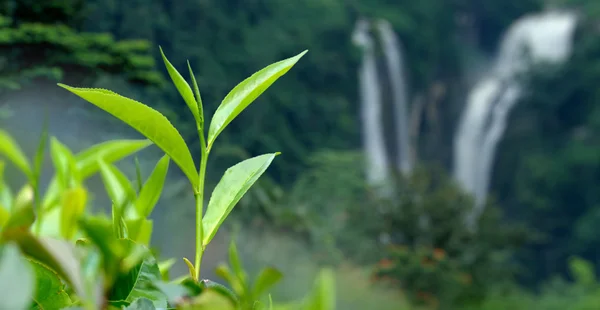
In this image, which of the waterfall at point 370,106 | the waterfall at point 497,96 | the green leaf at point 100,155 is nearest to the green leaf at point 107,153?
the green leaf at point 100,155

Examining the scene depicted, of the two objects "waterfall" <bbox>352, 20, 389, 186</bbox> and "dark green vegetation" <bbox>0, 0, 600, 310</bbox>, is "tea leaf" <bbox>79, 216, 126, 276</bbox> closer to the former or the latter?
"dark green vegetation" <bbox>0, 0, 600, 310</bbox>

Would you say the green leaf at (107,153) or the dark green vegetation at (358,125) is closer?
the green leaf at (107,153)

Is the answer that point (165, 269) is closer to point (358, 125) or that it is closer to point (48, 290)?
point (48, 290)

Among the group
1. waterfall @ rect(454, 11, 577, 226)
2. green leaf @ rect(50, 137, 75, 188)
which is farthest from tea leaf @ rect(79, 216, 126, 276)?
waterfall @ rect(454, 11, 577, 226)

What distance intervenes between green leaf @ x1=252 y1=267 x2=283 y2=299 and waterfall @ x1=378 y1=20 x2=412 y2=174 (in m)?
3.57

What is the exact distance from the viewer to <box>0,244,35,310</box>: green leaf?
0.09 meters

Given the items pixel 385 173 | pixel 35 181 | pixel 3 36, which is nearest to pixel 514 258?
pixel 385 173

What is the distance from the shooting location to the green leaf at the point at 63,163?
36 centimetres

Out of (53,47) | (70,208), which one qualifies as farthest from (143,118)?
(53,47)

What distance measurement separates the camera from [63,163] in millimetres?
380

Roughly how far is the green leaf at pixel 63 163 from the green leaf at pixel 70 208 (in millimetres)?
84

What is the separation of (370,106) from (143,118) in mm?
3516

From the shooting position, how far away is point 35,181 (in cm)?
31

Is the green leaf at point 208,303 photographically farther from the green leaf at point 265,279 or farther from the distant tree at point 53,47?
the distant tree at point 53,47
